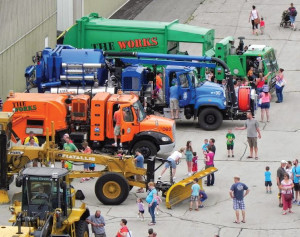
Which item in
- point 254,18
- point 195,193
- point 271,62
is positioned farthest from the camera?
point 254,18

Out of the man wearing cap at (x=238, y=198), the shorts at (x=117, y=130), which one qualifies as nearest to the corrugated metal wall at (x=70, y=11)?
the shorts at (x=117, y=130)

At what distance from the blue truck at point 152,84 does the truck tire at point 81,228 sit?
1275 centimetres

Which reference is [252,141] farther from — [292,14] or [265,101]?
[292,14]

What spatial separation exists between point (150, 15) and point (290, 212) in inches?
1103

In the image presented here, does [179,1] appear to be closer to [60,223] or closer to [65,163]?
[65,163]

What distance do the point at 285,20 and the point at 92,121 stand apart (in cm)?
2306

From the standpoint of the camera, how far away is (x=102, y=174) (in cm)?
2803

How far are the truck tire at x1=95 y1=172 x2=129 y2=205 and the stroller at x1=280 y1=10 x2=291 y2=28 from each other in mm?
26626

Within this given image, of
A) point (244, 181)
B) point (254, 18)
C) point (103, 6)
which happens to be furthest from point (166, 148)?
point (103, 6)

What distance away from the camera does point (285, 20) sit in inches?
2077

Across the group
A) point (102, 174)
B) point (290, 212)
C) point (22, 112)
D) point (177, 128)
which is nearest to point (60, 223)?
point (102, 174)

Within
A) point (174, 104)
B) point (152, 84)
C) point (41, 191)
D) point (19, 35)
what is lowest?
point (41, 191)

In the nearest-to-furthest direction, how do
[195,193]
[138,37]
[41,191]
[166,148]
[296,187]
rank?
[41,191]
[195,193]
[296,187]
[166,148]
[138,37]

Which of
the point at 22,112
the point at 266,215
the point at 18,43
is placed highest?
the point at 18,43
